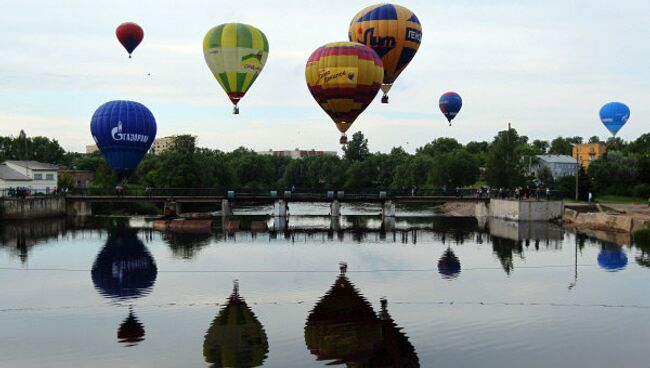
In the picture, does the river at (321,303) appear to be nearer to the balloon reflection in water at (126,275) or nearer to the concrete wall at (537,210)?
the balloon reflection in water at (126,275)

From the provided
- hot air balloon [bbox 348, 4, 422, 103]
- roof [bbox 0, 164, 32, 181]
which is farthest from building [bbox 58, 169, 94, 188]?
hot air balloon [bbox 348, 4, 422, 103]

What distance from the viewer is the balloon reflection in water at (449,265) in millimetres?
39125

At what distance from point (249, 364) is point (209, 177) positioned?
85.6 meters

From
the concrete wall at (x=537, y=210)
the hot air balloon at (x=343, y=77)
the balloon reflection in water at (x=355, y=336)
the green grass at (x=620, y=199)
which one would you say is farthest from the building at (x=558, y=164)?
the balloon reflection in water at (x=355, y=336)

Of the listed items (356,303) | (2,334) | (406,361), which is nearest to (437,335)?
(406,361)

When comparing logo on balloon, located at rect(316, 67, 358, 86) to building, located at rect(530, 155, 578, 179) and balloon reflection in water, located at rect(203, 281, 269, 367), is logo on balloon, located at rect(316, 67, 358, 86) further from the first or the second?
building, located at rect(530, 155, 578, 179)

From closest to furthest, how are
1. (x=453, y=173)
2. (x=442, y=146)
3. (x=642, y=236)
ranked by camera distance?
1. (x=642, y=236)
2. (x=453, y=173)
3. (x=442, y=146)

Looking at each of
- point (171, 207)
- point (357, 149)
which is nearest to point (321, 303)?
point (171, 207)

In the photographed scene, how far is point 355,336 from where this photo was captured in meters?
26.1

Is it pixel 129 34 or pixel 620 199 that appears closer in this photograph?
pixel 129 34

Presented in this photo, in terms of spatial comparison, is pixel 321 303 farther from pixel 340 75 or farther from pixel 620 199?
pixel 620 199

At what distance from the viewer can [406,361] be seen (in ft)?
74.6

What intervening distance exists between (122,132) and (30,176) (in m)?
32.4

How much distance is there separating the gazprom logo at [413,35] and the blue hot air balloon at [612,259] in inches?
993
